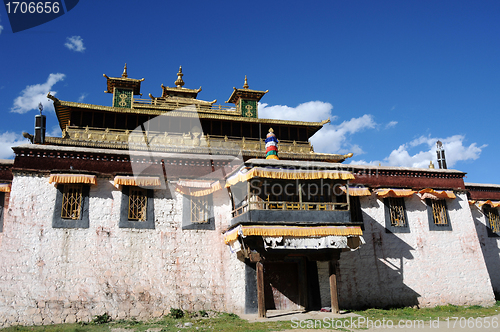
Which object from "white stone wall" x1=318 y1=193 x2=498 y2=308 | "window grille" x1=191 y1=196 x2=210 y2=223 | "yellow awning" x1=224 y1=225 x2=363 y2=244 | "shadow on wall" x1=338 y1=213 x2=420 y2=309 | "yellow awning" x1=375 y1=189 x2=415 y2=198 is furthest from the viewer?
"yellow awning" x1=375 y1=189 x2=415 y2=198

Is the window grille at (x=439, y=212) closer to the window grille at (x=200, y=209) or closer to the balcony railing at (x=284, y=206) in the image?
the balcony railing at (x=284, y=206)

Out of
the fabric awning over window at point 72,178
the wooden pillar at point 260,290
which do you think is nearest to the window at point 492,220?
the wooden pillar at point 260,290

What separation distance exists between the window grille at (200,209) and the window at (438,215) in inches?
352

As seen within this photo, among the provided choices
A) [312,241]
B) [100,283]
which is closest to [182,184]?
[100,283]

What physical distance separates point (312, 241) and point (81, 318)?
7.30 m

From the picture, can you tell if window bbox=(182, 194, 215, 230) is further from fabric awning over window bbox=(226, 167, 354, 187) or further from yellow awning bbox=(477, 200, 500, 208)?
yellow awning bbox=(477, 200, 500, 208)

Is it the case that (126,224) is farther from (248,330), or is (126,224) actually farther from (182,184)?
(248,330)

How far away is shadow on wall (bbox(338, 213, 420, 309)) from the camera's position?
1398 centimetres

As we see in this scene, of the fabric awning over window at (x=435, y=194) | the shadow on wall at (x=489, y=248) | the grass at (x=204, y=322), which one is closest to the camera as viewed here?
the grass at (x=204, y=322)

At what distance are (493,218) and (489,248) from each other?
1453 millimetres

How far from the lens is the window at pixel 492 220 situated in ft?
56.7

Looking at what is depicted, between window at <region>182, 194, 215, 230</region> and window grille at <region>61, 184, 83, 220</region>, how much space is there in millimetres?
3363

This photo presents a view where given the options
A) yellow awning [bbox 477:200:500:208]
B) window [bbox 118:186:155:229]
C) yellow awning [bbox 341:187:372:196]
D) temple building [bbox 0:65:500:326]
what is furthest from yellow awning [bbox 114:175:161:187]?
yellow awning [bbox 477:200:500:208]

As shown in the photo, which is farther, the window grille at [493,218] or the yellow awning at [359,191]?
the window grille at [493,218]
